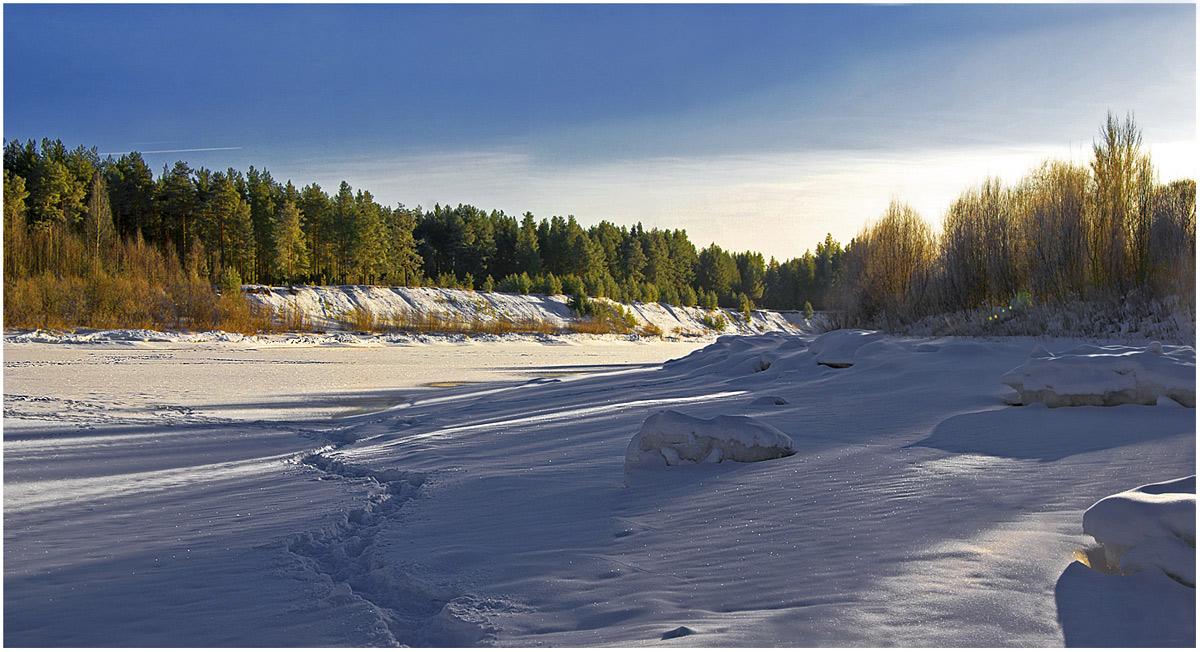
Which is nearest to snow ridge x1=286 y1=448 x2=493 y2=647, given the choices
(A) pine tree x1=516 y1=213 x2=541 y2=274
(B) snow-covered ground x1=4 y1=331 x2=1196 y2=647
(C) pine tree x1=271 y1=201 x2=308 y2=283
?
(B) snow-covered ground x1=4 y1=331 x2=1196 y2=647

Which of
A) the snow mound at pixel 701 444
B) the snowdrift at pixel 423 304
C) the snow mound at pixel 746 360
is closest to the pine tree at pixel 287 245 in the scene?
the snowdrift at pixel 423 304

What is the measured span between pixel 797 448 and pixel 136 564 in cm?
335

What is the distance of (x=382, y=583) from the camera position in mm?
2434

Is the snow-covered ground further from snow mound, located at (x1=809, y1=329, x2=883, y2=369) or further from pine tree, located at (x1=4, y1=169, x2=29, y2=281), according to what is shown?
pine tree, located at (x1=4, y1=169, x2=29, y2=281)

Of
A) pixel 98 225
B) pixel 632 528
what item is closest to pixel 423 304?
pixel 98 225

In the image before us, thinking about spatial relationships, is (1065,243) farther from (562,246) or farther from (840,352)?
(562,246)

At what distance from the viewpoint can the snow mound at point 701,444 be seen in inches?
147

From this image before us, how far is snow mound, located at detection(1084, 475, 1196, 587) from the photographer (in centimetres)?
187

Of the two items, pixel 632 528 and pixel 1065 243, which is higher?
pixel 1065 243

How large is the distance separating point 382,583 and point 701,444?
6.36 feet

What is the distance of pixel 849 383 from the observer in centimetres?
679

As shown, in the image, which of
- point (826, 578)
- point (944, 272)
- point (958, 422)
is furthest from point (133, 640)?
point (944, 272)

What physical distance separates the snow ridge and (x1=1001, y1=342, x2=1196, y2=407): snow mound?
410cm

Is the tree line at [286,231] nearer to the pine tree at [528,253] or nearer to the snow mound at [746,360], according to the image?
the pine tree at [528,253]
